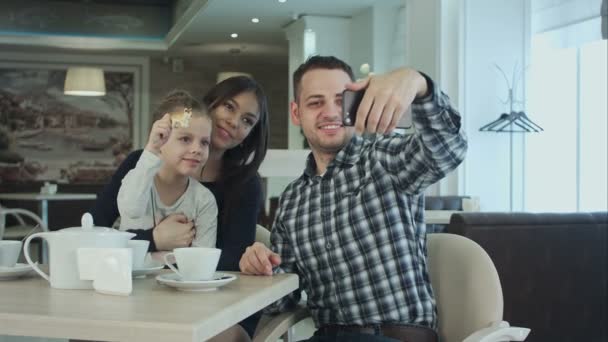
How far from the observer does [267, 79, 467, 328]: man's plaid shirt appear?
5.67ft

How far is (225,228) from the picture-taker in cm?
215

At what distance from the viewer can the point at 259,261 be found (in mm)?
1633

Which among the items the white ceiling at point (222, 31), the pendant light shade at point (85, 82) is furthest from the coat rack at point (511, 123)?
the pendant light shade at point (85, 82)

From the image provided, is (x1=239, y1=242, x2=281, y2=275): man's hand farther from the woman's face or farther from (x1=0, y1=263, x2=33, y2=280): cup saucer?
the woman's face

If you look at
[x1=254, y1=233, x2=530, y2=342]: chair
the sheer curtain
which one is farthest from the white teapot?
the sheer curtain

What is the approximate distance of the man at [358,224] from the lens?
1662 millimetres

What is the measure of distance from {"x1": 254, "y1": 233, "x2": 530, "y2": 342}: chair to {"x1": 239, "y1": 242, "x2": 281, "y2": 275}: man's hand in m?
0.14

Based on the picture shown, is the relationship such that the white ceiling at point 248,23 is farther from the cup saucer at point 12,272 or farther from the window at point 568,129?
the cup saucer at point 12,272

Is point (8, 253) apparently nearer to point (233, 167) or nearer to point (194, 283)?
point (194, 283)

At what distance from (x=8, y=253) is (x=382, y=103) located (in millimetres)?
902

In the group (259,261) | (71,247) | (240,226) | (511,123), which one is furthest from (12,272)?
(511,123)

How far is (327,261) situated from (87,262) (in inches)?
25.9

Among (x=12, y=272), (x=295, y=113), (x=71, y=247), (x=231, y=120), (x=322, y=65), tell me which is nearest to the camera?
(x=71, y=247)

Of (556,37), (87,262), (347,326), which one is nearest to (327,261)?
(347,326)
